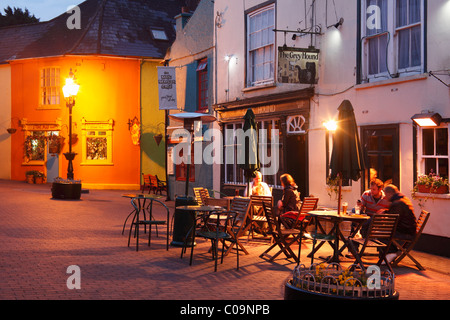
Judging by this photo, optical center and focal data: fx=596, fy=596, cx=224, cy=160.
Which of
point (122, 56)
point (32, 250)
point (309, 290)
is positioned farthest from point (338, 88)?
point (122, 56)

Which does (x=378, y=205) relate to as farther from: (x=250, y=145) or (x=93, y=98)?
(x=93, y=98)

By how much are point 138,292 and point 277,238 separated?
3.65m

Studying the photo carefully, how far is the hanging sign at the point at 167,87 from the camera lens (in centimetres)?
2148

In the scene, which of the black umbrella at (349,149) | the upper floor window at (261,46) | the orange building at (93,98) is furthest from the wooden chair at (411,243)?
the orange building at (93,98)

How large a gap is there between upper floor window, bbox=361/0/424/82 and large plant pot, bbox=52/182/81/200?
12608 millimetres

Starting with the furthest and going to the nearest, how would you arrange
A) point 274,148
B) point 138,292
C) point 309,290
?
point 274,148
point 138,292
point 309,290

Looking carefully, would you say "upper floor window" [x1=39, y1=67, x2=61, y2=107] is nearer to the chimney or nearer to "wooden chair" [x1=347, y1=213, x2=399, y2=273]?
the chimney

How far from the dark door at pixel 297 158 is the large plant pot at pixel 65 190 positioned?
9346 millimetres

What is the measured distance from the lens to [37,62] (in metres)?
32.2

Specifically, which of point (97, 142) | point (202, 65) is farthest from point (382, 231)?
point (97, 142)

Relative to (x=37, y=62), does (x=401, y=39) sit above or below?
below

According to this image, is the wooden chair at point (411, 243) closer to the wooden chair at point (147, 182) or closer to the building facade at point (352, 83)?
the building facade at point (352, 83)

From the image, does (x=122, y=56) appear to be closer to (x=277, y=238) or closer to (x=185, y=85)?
(x=185, y=85)

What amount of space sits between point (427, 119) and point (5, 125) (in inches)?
1081
